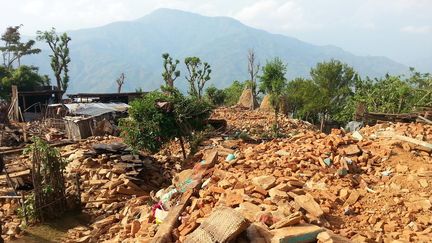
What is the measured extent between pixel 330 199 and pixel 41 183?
6802 millimetres

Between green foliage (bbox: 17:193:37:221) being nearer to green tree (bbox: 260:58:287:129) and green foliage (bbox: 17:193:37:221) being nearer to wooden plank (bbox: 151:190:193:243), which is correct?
wooden plank (bbox: 151:190:193:243)

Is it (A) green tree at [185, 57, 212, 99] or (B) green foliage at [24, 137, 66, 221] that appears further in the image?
(A) green tree at [185, 57, 212, 99]

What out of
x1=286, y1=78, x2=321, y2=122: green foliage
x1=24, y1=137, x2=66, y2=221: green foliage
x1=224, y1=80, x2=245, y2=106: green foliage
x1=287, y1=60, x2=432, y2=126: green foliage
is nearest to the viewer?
x1=24, y1=137, x2=66, y2=221: green foliage

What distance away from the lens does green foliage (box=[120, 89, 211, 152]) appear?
489 inches

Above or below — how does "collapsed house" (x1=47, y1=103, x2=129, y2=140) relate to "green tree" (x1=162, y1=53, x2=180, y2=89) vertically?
below

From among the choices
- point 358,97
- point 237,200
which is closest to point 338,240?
point 237,200

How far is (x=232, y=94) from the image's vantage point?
137ft

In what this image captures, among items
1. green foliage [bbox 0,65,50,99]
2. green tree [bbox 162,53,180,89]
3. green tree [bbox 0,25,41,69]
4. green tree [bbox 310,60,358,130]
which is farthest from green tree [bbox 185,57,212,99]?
green tree [bbox 0,25,41,69]

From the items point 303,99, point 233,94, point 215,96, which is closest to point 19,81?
point 215,96

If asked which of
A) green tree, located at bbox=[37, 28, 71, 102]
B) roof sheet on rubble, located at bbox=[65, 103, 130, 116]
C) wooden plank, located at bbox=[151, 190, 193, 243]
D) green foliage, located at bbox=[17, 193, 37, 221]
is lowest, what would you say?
green foliage, located at bbox=[17, 193, 37, 221]

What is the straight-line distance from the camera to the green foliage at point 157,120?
12.4 metres

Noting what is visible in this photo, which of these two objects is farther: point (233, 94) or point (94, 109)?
point (233, 94)

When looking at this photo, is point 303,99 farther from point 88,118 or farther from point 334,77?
point 88,118

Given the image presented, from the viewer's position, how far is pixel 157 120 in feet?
40.8
